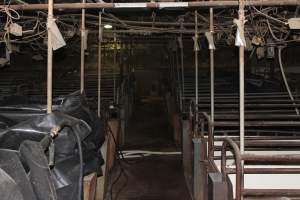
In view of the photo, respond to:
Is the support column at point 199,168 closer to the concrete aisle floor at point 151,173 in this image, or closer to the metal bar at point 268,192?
the concrete aisle floor at point 151,173

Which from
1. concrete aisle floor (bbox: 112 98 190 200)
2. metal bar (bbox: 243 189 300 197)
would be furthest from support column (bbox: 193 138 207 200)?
metal bar (bbox: 243 189 300 197)

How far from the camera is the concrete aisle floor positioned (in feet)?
22.8

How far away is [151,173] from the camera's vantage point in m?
8.20

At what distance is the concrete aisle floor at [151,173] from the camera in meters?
6.95

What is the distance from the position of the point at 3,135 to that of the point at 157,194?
419cm

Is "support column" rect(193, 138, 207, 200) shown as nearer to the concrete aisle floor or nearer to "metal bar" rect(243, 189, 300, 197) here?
the concrete aisle floor

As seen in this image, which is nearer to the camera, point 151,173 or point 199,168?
point 199,168

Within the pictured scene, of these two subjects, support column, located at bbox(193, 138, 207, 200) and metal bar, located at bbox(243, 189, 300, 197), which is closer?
metal bar, located at bbox(243, 189, 300, 197)

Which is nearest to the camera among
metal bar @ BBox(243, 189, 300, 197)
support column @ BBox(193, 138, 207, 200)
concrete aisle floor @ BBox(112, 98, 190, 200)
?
metal bar @ BBox(243, 189, 300, 197)

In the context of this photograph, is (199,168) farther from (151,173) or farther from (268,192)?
(151,173)

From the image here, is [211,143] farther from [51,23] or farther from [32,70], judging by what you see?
[32,70]

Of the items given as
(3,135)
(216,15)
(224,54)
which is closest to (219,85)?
(216,15)

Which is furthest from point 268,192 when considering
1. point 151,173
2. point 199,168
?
point 151,173

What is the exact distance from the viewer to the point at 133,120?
14742mm
